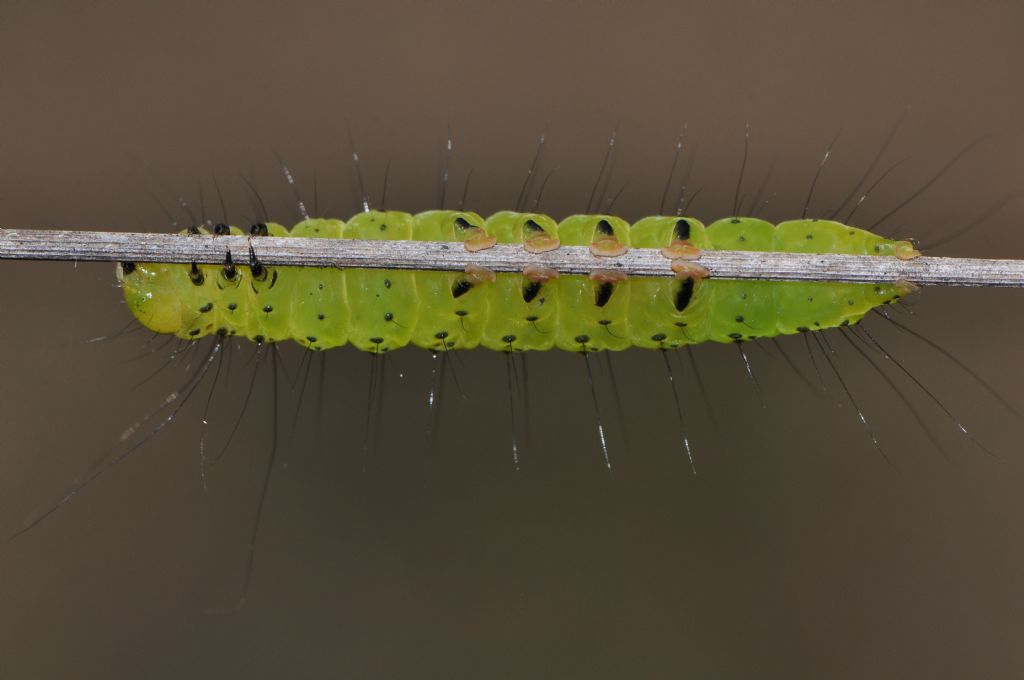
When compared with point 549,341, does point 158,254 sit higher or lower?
higher

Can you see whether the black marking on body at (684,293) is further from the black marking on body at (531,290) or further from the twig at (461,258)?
the black marking on body at (531,290)

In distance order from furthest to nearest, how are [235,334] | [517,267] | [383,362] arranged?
[383,362]
[235,334]
[517,267]

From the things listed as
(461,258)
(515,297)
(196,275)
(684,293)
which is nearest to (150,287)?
(196,275)

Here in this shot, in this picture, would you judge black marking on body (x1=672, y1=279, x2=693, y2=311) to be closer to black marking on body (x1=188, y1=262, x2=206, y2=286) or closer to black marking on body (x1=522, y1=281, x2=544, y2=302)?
black marking on body (x1=522, y1=281, x2=544, y2=302)

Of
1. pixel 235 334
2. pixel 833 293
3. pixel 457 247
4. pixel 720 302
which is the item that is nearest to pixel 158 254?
pixel 235 334

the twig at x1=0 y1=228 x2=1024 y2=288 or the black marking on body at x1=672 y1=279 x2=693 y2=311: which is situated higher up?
the twig at x1=0 y1=228 x2=1024 y2=288

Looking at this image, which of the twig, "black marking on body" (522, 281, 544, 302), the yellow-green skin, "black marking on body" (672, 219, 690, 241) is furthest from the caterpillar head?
"black marking on body" (672, 219, 690, 241)

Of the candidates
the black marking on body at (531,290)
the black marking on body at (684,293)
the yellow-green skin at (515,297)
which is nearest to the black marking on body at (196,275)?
the yellow-green skin at (515,297)

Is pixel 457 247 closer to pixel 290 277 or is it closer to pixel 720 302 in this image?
pixel 290 277
